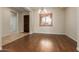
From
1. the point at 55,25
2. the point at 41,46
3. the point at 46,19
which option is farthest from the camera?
the point at 46,19

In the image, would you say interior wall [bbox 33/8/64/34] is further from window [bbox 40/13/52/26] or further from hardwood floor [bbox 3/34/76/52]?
hardwood floor [bbox 3/34/76/52]

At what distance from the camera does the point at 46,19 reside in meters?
9.98

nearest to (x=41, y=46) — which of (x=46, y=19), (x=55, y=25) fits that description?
(x=55, y=25)

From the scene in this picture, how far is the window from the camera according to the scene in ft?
32.5

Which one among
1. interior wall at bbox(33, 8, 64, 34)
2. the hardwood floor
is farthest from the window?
the hardwood floor

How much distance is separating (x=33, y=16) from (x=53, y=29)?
218cm

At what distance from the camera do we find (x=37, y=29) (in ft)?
32.7

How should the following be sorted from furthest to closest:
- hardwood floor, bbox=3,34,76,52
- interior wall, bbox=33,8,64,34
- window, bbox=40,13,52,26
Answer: window, bbox=40,13,52,26
interior wall, bbox=33,8,64,34
hardwood floor, bbox=3,34,76,52

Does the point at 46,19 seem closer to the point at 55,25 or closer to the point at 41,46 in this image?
the point at 55,25

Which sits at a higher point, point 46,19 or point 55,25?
point 46,19
